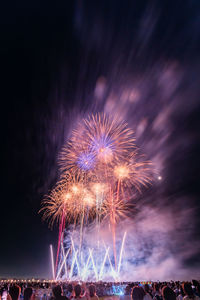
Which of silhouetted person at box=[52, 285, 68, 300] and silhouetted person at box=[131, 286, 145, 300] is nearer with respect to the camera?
silhouetted person at box=[52, 285, 68, 300]

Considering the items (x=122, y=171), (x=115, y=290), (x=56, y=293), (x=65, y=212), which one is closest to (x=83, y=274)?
(x=115, y=290)

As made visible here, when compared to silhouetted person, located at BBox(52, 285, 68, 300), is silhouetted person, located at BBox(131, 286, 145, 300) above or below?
below

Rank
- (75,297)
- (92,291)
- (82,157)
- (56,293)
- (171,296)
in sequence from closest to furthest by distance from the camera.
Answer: (56,293) → (171,296) → (92,291) → (75,297) → (82,157)

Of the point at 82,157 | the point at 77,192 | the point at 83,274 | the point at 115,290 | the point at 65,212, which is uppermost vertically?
the point at 82,157

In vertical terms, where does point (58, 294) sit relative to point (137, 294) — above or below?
above

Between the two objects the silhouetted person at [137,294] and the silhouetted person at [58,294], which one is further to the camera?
the silhouetted person at [137,294]

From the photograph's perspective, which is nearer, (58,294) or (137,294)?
(58,294)

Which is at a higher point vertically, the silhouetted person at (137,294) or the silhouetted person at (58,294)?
the silhouetted person at (58,294)

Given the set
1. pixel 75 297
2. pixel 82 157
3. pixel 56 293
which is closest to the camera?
pixel 56 293

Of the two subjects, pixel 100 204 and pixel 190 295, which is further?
pixel 100 204

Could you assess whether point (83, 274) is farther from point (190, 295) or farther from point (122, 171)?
point (190, 295)

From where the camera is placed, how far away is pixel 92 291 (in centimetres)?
639

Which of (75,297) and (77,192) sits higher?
(77,192)

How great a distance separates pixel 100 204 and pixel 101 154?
732cm
